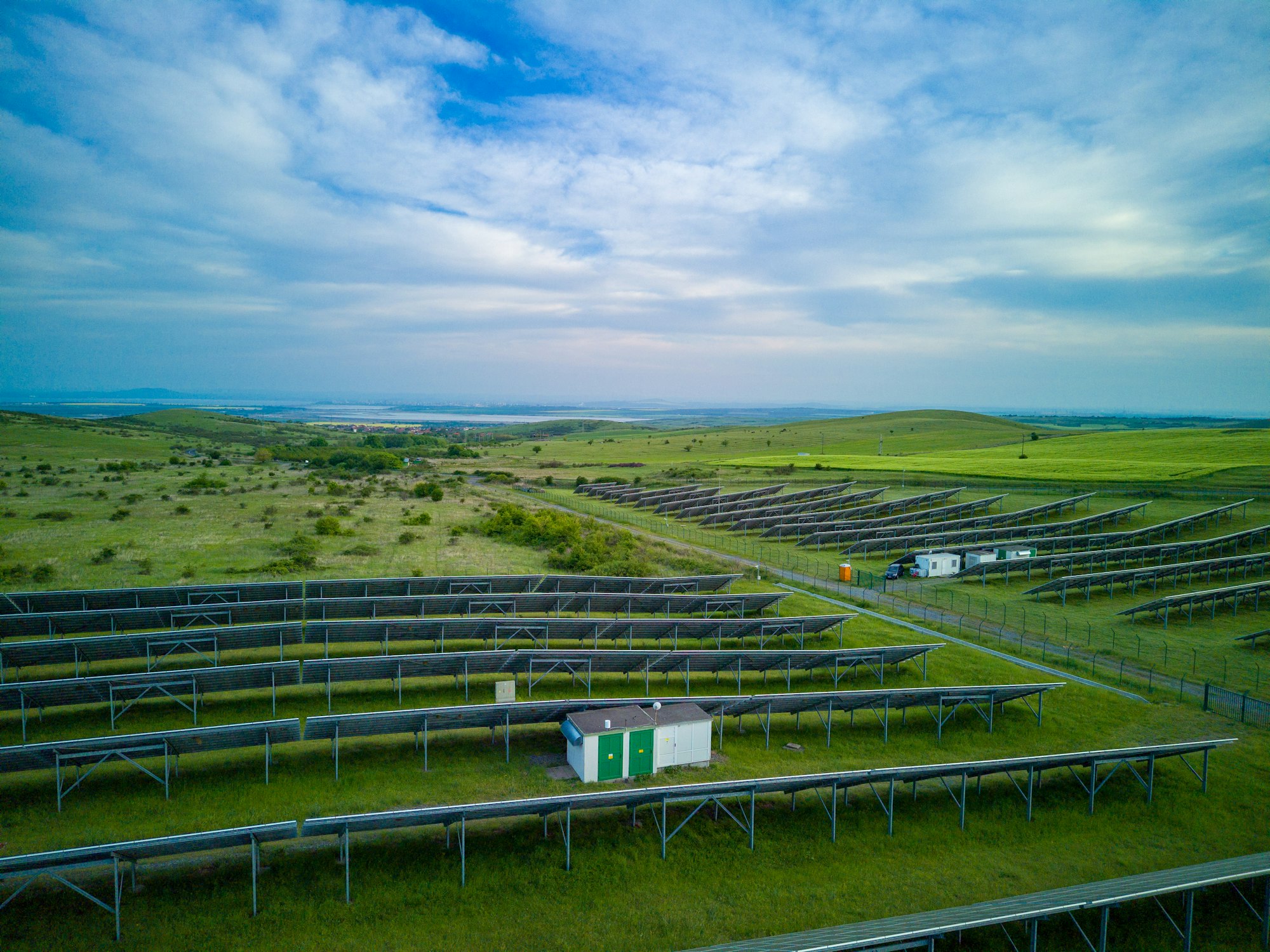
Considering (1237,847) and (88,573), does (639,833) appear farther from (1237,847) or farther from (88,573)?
(88,573)

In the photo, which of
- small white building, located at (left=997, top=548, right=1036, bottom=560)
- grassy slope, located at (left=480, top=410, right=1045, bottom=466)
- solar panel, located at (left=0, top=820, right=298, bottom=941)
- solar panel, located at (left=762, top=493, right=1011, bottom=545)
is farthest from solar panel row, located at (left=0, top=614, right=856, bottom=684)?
grassy slope, located at (left=480, top=410, right=1045, bottom=466)

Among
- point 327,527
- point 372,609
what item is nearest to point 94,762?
point 372,609

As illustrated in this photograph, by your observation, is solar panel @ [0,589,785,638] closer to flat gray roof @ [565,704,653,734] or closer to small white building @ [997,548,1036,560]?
flat gray roof @ [565,704,653,734]

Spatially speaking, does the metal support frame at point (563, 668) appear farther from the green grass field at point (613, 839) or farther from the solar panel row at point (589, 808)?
the solar panel row at point (589, 808)

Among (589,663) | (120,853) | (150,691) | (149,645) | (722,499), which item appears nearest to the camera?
(120,853)

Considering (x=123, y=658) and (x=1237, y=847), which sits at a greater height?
(x=123, y=658)

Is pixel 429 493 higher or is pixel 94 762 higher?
pixel 429 493

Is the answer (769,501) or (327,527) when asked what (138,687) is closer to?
(327,527)

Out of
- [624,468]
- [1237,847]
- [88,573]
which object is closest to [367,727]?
[1237,847]
